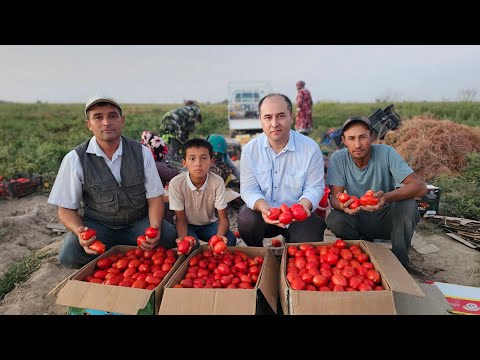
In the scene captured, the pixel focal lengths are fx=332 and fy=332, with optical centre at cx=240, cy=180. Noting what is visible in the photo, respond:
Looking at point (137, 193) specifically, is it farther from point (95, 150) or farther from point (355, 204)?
point (355, 204)

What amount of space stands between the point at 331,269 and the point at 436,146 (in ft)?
22.2

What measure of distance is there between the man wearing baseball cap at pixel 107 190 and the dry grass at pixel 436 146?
6576mm

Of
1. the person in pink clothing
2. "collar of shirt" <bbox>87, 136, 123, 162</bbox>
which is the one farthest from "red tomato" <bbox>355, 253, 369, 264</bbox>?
the person in pink clothing

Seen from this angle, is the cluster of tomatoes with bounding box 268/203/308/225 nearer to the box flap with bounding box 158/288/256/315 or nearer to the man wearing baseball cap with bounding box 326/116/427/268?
the man wearing baseball cap with bounding box 326/116/427/268

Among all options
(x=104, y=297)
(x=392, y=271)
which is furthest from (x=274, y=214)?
(x=104, y=297)

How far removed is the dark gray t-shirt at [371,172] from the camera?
350 centimetres

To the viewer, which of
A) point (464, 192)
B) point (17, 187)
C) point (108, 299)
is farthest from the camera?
point (17, 187)

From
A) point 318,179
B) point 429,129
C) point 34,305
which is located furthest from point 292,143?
point 429,129

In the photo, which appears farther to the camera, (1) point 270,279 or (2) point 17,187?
(2) point 17,187

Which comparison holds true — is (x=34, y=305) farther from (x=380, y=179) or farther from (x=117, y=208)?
(x=380, y=179)

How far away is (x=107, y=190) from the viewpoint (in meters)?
3.24

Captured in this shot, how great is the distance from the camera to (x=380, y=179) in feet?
11.7

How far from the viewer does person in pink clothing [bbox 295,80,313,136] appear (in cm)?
1102

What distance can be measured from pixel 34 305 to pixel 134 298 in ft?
4.98
